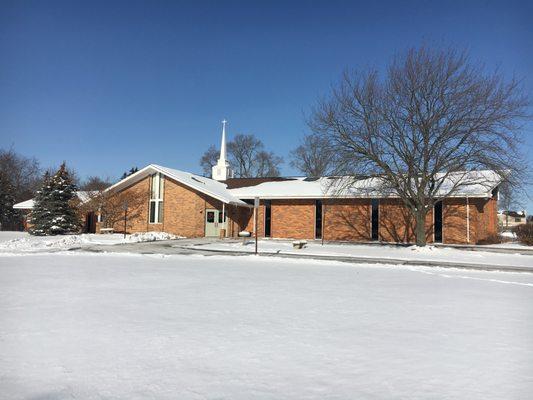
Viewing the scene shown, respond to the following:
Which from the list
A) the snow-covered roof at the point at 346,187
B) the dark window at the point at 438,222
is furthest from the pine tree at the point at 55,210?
the dark window at the point at 438,222

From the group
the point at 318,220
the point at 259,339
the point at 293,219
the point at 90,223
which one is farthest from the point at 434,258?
the point at 90,223

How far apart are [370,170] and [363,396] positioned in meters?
19.7

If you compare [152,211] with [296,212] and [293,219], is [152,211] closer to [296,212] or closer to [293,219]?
[293,219]

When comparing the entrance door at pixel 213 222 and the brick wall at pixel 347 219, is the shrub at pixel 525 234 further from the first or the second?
the entrance door at pixel 213 222

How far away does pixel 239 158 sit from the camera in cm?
6400

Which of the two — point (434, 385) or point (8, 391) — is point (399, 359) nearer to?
point (434, 385)

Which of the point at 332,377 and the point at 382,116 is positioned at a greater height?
the point at 382,116

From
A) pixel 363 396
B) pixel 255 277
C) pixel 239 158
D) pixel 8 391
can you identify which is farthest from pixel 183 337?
pixel 239 158

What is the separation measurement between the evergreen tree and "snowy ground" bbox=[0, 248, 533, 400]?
116ft

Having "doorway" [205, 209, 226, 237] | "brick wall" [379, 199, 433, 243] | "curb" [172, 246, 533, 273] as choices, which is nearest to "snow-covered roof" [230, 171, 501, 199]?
"brick wall" [379, 199, 433, 243]

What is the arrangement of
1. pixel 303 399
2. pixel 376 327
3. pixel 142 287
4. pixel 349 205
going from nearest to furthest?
pixel 303 399
pixel 376 327
pixel 142 287
pixel 349 205

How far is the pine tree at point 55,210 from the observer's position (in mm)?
29156

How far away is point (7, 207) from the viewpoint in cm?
4134

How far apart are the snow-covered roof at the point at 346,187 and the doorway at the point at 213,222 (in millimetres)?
2281
